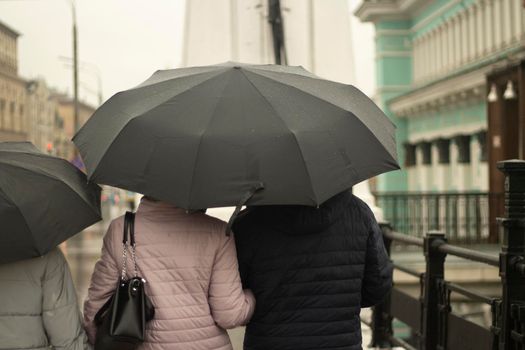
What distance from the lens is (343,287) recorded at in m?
4.01

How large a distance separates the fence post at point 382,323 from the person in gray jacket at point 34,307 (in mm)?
5337

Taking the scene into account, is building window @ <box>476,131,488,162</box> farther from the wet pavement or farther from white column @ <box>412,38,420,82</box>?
white column @ <box>412,38,420,82</box>

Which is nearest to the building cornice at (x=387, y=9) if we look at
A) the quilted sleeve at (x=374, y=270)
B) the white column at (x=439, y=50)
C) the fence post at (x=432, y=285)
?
the white column at (x=439, y=50)

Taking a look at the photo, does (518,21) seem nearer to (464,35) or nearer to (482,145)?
(482,145)

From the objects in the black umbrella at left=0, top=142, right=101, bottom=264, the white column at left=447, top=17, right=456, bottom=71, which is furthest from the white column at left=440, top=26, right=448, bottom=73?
the black umbrella at left=0, top=142, right=101, bottom=264

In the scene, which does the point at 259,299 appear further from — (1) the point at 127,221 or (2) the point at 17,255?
(2) the point at 17,255

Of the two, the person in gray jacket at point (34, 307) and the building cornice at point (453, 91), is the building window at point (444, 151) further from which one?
the person in gray jacket at point (34, 307)

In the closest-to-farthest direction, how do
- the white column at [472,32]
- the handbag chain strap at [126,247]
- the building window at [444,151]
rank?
the handbag chain strap at [126,247], the white column at [472,32], the building window at [444,151]

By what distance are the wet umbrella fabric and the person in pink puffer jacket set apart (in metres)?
0.21

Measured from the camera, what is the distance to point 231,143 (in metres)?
3.68

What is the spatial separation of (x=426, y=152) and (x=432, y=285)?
31.5 meters

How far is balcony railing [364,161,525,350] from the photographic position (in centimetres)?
562

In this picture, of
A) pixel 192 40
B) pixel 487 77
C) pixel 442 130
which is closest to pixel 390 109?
pixel 442 130

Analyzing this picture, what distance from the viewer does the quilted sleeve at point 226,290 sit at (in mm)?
3836
